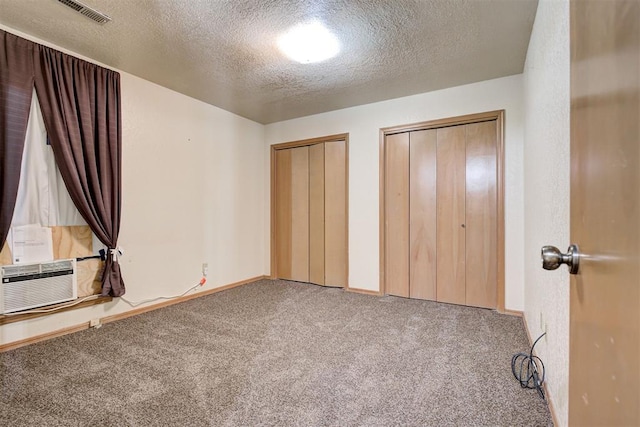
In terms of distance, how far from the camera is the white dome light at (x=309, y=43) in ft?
7.45

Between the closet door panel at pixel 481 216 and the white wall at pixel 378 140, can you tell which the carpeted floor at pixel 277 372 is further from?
the white wall at pixel 378 140

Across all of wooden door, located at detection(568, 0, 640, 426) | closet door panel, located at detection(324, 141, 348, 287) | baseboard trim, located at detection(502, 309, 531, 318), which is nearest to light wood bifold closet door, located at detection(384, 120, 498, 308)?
baseboard trim, located at detection(502, 309, 531, 318)

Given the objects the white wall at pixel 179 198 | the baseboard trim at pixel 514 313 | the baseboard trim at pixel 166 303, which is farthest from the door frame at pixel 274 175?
the baseboard trim at pixel 514 313

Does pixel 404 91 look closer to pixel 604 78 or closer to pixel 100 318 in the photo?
pixel 604 78

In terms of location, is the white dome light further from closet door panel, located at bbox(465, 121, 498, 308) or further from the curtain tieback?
the curtain tieback

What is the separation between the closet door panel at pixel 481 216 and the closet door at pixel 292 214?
212cm

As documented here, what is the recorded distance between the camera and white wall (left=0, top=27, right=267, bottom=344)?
9.76 feet

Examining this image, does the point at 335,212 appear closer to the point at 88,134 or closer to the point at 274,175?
the point at 274,175

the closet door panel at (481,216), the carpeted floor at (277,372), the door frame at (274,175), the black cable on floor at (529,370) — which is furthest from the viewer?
the door frame at (274,175)

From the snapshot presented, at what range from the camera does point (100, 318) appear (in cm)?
279

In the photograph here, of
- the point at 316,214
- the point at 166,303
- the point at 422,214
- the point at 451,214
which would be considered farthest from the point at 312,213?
the point at 166,303

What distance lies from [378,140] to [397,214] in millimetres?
943

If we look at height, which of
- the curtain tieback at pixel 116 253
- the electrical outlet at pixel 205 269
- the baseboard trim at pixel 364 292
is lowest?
the baseboard trim at pixel 364 292

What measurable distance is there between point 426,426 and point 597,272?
125 cm
